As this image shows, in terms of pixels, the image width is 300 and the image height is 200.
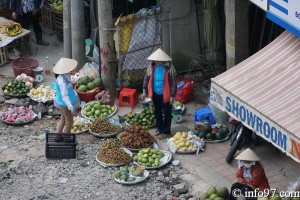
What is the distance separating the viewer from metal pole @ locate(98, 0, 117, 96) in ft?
53.0

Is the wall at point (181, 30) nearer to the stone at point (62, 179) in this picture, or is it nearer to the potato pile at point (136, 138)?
the potato pile at point (136, 138)

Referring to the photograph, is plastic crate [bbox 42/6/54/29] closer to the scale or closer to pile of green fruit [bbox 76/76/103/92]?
the scale

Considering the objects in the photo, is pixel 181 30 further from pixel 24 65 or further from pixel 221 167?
pixel 221 167

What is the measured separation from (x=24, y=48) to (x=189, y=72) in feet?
14.5

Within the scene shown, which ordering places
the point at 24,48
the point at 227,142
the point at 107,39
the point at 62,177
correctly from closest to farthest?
the point at 62,177
the point at 227,142
the point at 107,39
the point at 24,48

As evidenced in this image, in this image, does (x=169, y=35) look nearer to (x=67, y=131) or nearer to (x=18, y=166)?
(x=67, y=131)

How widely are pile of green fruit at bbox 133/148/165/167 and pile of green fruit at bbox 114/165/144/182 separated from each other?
0.78 feet

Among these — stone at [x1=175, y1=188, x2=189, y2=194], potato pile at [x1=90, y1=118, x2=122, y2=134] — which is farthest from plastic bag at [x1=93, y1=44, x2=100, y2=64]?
stone at [x1=175, y1=188, x2=189, y2=194]

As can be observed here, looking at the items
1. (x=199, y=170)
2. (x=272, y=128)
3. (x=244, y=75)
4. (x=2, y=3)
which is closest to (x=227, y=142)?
(x=199, y=170)

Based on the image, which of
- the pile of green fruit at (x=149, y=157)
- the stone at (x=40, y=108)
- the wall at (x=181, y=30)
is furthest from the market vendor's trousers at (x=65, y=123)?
the wall at (x=181, y=30)

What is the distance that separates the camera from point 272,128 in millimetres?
11875

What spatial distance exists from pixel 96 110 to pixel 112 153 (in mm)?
1877

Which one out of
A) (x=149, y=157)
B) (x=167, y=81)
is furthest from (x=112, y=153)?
(x=167, y=81)

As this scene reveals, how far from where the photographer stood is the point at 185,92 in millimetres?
16375
